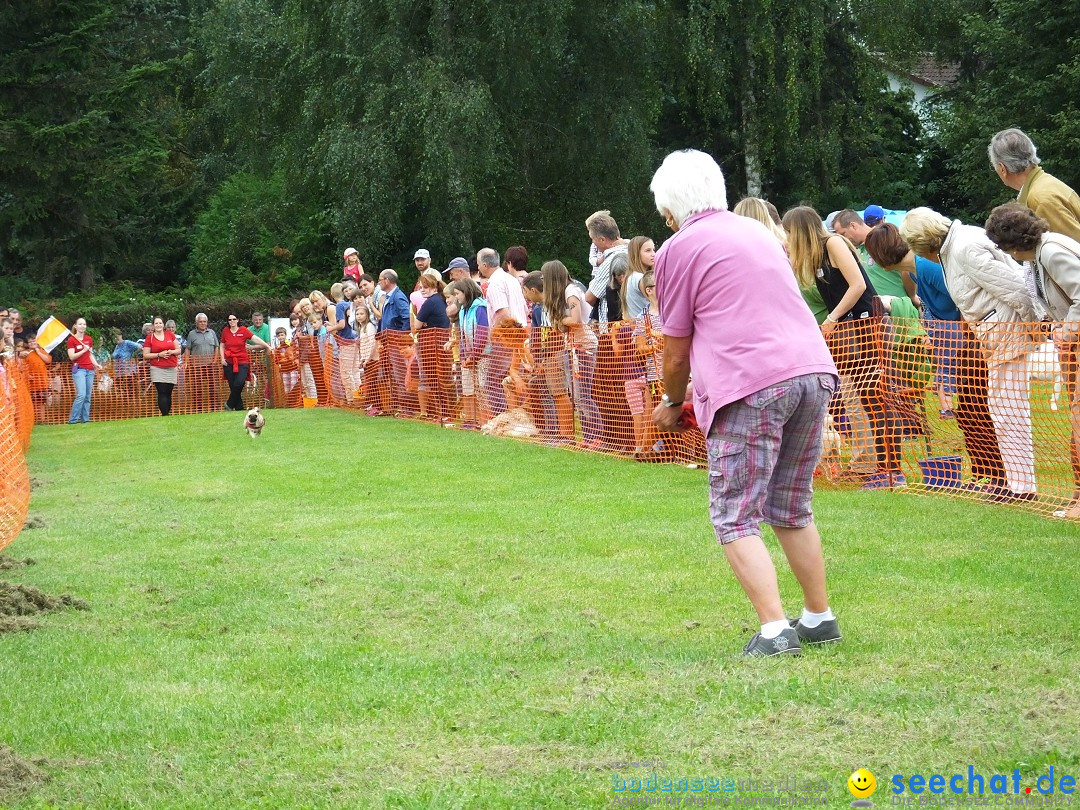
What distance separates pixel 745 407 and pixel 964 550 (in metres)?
2.68

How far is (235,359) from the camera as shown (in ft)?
78.5

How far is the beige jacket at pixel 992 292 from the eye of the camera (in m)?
8.25

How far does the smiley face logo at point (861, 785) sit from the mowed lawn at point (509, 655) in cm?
5

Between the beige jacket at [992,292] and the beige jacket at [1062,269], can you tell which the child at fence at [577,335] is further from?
the beige jacket at [1062,269]

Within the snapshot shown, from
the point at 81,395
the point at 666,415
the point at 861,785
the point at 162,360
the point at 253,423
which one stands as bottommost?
the point at 861,785

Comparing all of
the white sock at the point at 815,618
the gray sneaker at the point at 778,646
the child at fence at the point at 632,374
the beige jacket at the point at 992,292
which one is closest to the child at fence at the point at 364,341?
the child at fence at the point at 632,374

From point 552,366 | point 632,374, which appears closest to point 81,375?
point 552,366

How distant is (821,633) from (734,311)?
1307mm

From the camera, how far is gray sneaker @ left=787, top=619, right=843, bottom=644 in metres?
5.02

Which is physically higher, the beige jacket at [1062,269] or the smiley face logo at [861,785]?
the beige jacket at [1062,269]

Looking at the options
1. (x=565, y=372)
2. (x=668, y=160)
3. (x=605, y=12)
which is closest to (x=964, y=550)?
(x=668, y=160)

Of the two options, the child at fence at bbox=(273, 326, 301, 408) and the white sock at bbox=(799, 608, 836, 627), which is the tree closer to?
the child at fence at bbox=(273, 326, 301, 408)

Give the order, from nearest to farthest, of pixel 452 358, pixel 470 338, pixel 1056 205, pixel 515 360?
pixel 1056 205 → pixel 515 360 → pixel 470 338 → pixel 452 358

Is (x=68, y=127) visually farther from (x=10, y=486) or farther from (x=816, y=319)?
(x=816, y=319)
